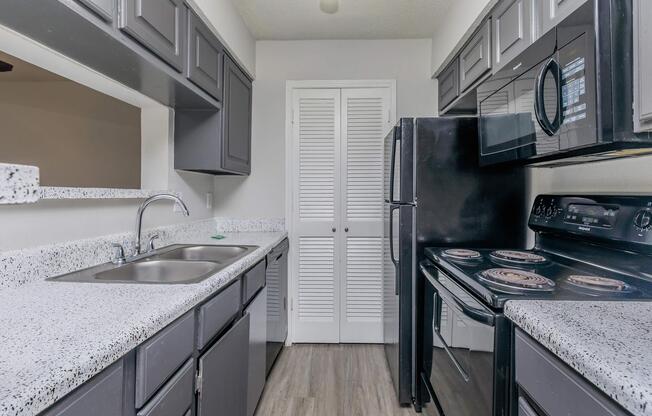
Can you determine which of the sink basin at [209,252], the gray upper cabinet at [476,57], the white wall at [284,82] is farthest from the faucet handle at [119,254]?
the gray upper cabinet at [476,57]

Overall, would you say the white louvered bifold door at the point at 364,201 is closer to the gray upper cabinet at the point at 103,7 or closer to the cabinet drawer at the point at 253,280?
the cabinet drawer at the point at 253,280

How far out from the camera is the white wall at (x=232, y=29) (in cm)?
177

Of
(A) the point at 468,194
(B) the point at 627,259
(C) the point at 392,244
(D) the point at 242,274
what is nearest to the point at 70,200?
(D) the point at 242,274

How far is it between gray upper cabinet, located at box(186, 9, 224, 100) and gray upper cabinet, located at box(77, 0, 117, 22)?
509 mm

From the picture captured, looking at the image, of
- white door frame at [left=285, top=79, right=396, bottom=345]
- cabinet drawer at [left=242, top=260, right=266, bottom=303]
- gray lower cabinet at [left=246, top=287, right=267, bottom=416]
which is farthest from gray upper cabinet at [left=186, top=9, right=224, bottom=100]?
gray lower cabinet at [left=246, top=287, right=267, bottom=416]

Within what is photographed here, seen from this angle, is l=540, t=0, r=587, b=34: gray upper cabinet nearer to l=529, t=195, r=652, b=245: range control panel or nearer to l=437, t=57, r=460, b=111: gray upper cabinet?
l=529, t=195, r=652, b=245: range control panel

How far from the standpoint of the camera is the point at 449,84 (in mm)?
2328

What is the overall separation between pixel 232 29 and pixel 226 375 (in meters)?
2.04

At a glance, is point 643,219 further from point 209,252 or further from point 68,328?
point 209,252

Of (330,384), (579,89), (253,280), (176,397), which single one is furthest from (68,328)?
(330,384)

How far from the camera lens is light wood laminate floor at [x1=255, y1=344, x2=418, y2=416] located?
180 cm

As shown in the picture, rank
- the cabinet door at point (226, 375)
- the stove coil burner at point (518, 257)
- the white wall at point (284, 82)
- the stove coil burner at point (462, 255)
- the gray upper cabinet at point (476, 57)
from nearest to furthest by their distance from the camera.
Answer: the cabinet door at point (226, 375) → the stove coil burner at point (518, 257) → the stove coil burner at point (462, 255) → the gray upper cabinet at point (476, 57) → the white wall at point (284, 82)

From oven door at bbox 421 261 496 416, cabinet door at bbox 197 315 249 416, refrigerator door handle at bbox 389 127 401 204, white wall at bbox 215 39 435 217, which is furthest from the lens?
white wall at bbox 215 39 435 217

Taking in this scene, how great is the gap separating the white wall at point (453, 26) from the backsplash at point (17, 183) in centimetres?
202
